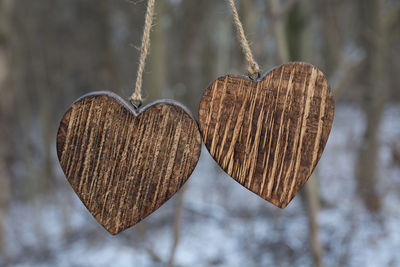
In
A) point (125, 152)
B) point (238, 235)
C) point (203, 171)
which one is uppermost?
point (125, 152)

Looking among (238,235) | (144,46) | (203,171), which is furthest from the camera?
(203,171)

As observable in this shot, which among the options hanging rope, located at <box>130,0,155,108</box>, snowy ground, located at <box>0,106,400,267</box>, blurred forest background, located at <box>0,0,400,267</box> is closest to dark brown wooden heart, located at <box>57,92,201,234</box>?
hanging rope, located at <box>130,0,155,108</box>

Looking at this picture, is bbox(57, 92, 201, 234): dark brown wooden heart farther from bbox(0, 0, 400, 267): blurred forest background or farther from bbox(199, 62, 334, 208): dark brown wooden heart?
bbox(0, 0, 400, 267): blurred forest background

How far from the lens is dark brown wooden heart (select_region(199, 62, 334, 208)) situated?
2.87 feet

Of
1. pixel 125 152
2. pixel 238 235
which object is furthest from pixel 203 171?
pixel 125 152

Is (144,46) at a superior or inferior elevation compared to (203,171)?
superior

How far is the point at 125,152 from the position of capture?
89cm

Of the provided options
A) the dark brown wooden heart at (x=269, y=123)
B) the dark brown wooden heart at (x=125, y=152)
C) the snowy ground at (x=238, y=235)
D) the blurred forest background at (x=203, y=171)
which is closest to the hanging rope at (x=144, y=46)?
the dark brown wooden heart at (x=125, y=152)

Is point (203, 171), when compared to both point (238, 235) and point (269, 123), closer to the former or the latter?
point (238, 235)

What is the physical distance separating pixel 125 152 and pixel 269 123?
1.14 feet

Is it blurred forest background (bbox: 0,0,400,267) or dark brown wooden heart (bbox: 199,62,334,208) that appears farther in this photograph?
blurred forest background (bbox: 0,0,400,267)

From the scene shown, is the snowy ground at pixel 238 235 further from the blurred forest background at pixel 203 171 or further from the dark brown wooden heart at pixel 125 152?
the dark brown wooden heart at pixel 125 152

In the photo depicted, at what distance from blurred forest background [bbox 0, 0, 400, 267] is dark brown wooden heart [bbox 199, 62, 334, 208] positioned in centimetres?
74

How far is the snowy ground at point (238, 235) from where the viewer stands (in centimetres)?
329
